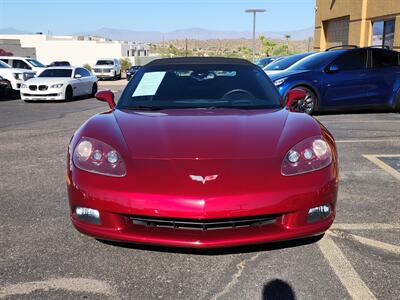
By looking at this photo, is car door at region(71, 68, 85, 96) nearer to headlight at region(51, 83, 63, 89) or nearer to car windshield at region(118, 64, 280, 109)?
headlight at region(51, 83, 63, 89)

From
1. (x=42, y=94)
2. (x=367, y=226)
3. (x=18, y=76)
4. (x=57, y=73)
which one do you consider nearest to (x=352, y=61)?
(x=367, y=226)

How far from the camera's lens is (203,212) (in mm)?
2768

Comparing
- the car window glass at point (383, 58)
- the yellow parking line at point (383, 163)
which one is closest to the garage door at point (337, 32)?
the car window glass at point (383, 58)

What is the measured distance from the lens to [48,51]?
64.9 meters

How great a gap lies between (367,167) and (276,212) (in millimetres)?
3201

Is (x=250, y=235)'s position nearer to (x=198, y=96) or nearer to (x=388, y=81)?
(x=198, y=96)

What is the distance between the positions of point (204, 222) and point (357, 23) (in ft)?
63.5

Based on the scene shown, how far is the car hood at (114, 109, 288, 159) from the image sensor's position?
10.2 ft

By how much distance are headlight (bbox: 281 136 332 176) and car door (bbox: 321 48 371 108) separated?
7.02m

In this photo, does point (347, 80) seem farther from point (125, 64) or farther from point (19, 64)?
point (125, 64)

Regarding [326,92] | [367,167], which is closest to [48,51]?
[326,92]

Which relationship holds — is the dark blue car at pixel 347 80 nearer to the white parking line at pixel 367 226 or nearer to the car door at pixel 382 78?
the car door at pixel 382 78

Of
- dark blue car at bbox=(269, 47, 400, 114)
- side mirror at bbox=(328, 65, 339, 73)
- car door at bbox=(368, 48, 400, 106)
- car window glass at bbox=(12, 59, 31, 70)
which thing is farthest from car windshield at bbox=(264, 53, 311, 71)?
car window glass at bbox=(12, 59, 31, 70)

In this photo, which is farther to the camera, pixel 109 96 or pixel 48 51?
pixel 48 51
